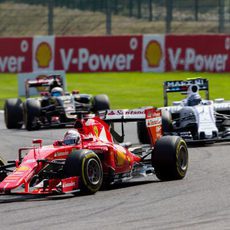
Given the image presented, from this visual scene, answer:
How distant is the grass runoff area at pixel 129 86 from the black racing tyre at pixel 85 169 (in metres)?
14.6

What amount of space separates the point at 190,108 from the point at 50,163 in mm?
6784

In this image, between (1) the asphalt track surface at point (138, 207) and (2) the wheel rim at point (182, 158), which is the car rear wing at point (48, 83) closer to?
(1) the asphalt track surface at point (138, 207)

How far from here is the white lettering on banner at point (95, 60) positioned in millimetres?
37219

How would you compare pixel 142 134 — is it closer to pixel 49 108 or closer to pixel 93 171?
pixel 49 108

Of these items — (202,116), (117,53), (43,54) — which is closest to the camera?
(202,116)

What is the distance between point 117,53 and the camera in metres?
37.1

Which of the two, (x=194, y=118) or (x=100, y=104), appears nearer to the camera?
(x=194, y=118)

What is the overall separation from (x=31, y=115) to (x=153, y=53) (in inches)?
584

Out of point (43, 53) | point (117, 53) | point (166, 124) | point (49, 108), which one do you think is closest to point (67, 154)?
point (166, 124)

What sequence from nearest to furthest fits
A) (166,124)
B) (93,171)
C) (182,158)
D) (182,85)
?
(93,171)
(182,158)
(166,124)
(182,85)

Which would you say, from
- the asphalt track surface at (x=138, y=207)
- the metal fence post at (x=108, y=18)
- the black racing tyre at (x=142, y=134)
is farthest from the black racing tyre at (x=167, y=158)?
the metal fence post at (x=108, y=18)

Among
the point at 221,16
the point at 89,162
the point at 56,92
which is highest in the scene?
the point at 221,16

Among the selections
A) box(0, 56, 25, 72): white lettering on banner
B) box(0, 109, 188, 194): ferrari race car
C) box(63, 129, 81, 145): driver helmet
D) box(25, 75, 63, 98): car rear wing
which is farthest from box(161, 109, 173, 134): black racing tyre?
box(0, 56, 25, 72): white lettering on banner

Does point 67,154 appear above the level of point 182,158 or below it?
above
